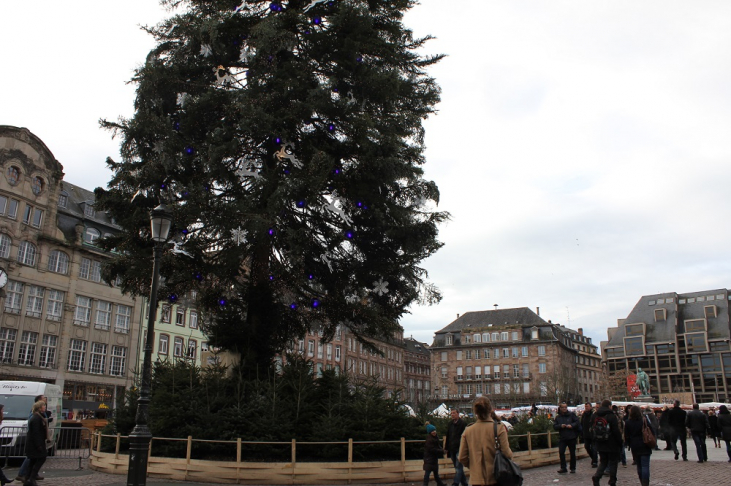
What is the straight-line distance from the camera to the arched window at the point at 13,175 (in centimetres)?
4112

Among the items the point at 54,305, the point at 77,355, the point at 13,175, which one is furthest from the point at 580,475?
the point at 13,175

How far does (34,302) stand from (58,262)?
359 cm

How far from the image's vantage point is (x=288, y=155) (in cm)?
1608

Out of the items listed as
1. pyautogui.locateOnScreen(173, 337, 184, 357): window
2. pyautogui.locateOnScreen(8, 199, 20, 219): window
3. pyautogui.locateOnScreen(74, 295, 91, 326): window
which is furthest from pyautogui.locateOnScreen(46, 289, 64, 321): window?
pyautogui.locateOnScreen(173, 337, 184, 357): window

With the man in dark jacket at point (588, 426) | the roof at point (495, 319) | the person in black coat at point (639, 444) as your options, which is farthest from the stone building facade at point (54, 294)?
the roof at point (495, 319)

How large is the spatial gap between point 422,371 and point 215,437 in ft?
329

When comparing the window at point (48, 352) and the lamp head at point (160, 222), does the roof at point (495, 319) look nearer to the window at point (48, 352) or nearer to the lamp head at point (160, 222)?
the window at point (48, 352)

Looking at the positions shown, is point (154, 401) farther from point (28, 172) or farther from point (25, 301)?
point (28, 172)

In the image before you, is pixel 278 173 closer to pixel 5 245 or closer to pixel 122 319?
pixel 5 245

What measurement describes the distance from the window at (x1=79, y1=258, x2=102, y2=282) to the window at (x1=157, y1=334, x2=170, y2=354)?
318 inches

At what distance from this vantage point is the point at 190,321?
2217 inches

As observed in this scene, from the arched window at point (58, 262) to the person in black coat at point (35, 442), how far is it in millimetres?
35718

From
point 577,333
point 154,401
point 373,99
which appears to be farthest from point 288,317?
point 577,333

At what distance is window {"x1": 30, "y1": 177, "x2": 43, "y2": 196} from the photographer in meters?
42.9
